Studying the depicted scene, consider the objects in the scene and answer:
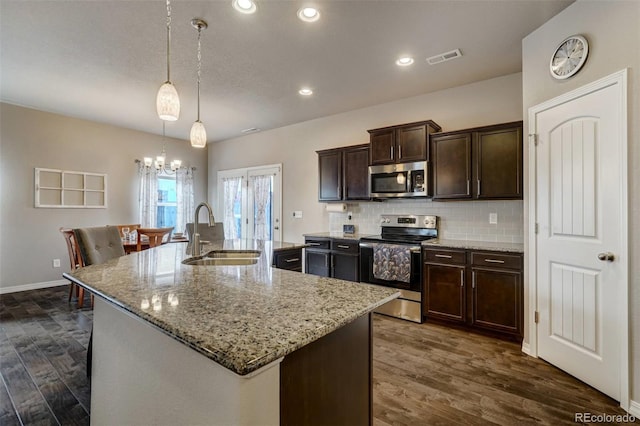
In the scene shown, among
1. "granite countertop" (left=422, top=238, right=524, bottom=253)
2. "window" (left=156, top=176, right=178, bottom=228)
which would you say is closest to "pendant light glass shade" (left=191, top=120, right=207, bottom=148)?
"granite countertop" (left=422, top=238, right=524, bottom=253)

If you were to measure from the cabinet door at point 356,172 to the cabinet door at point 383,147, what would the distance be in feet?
0.56

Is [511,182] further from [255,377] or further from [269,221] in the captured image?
[269,221]

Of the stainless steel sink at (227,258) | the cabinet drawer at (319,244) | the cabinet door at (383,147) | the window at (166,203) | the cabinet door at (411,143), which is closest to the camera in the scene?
the stainless steel sink at (227,258)

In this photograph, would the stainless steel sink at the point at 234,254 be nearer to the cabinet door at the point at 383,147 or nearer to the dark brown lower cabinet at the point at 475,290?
the dark brown lower cabinet at the point at 475,290

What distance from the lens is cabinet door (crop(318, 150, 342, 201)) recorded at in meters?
4.50

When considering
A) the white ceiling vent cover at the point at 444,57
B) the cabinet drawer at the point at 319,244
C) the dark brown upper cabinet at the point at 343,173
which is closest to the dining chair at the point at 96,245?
the cabinet drawer at the point at 319,244

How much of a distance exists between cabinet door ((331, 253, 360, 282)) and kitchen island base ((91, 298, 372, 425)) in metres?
2.69

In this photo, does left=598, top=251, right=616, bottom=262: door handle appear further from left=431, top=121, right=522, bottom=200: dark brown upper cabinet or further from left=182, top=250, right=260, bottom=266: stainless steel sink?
left=182, top=250, right=260, bottom=266: stainless steel sink

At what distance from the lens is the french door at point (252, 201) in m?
A: 5.77

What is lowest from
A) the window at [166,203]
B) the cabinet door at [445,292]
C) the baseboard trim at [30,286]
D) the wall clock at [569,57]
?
the baseboard trim at [30,286]

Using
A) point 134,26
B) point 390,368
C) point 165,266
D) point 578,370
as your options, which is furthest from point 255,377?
point 134,26

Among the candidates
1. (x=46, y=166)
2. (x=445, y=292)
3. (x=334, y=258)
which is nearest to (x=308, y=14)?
(x=334, y=258)

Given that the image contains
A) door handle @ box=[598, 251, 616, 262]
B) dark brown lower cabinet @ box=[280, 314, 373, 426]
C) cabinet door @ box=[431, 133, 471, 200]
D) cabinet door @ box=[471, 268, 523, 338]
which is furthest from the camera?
cabinet door @ box=[431, 133, 471, 200]

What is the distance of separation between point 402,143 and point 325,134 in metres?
1.63
